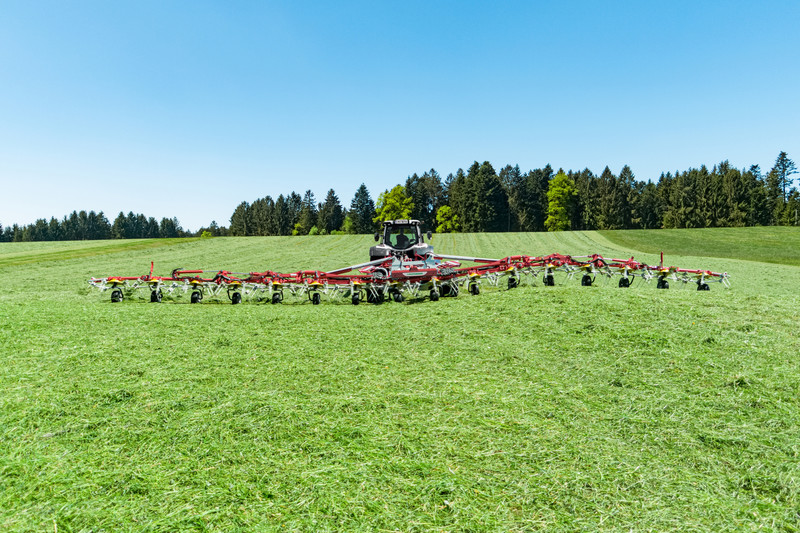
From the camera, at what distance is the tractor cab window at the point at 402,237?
53.2ft

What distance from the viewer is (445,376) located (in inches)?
213

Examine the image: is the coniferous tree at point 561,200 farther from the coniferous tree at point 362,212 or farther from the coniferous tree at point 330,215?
the coniferous tree at point 330,215

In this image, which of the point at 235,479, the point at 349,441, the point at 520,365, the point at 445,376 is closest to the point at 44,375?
the point at 235,479

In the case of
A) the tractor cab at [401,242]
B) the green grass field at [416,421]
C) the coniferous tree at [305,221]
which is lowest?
the green grass field at [416,421]

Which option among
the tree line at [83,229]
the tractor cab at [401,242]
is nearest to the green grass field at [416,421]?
the tractor cab at [401,242]

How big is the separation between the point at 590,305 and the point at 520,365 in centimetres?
303

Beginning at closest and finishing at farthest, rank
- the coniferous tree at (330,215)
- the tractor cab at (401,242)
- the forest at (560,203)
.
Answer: the tractor cab at (401,242) → the forest at (560,203) → the coniferous tree at (330,215)

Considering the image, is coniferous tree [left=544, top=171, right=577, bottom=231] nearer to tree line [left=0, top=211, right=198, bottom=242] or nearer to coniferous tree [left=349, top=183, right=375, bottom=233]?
coniferous tree [left=349, top=183, right=375, bottom=233]

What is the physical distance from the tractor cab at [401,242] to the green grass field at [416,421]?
722cm

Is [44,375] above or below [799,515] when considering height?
above

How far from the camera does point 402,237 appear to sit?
53.5 feet

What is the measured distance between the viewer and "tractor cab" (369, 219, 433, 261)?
611 inches

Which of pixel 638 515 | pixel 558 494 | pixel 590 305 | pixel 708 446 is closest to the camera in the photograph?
pixel 638 515

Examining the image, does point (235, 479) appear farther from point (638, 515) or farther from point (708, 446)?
point (708, 446)
